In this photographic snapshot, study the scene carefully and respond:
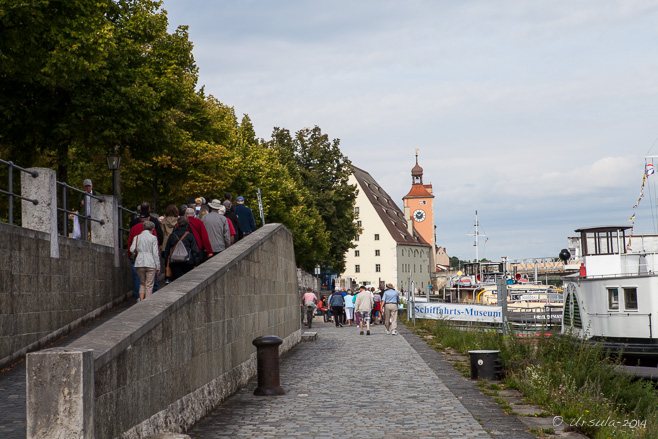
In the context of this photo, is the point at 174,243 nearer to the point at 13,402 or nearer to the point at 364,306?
the point at 13,402

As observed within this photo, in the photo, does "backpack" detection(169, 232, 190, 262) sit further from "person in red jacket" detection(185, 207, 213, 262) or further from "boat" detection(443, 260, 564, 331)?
"boat" detection(443, 260, 564, 331)

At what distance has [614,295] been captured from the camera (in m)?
20.7

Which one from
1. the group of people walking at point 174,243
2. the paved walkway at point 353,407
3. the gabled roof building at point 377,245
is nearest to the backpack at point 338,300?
the paved walkway at point 353,407

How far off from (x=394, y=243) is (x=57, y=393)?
399 ft

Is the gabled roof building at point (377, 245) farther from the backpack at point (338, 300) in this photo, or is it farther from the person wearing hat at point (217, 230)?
the person wearing hat at point (217, 230)

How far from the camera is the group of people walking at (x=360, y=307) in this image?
29.0 metres

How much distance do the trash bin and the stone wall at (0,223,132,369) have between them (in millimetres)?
6790

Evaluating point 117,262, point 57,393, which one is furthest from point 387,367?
point 57,393

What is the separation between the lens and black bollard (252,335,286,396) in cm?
1198

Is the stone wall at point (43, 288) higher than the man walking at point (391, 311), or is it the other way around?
the stone wall at point (43, 288)

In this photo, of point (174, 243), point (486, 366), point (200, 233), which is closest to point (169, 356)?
point (174, 243)

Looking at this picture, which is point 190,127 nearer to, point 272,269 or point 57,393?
point 272,269

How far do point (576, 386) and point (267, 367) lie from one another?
172 inches

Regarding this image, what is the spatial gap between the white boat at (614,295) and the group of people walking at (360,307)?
275 inches
